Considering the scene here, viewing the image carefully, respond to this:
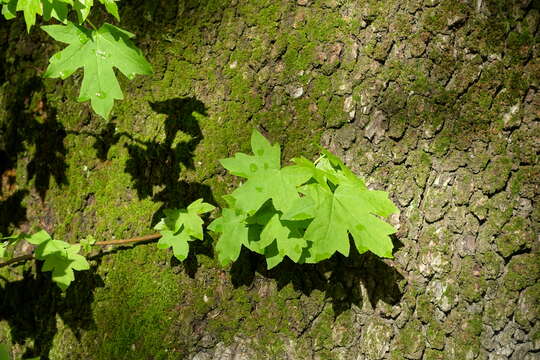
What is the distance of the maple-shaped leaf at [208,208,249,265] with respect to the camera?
1772mm

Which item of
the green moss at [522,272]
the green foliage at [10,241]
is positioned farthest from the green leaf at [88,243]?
the green moss at [522,272]

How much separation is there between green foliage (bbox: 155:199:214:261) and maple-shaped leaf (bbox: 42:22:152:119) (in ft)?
1.72

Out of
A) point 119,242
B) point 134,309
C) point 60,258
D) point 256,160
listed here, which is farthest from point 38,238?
point 256,160

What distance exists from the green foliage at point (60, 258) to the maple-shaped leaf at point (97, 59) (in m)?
0.74

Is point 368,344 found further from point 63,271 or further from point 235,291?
point 63,271

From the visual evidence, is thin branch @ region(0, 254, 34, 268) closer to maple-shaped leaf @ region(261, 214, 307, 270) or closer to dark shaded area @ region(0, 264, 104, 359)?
dark shaded area @ region(0, 264, 104, 359)

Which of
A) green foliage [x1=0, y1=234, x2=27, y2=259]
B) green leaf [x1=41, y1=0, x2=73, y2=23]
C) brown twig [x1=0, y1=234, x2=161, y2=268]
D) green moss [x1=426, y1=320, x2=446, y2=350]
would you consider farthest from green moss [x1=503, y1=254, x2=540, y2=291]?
green foliage [x1=0, y1=234, x2=27, y2=259]

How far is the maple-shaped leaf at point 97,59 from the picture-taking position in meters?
1.67

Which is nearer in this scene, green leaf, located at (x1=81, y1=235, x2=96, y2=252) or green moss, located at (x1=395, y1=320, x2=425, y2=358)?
green moss, located at (x1=395, y1=320, x2=425, y2=358)

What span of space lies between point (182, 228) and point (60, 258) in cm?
60

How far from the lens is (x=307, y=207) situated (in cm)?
149

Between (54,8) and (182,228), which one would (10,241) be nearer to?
(182,228)

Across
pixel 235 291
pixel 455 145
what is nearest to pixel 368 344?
pixel 235 291

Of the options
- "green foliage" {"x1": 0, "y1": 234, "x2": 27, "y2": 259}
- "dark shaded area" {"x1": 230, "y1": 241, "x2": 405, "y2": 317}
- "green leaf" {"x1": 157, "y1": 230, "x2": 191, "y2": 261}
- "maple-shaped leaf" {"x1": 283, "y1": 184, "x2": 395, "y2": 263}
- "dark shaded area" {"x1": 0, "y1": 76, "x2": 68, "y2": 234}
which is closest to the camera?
"maple-shaped leaf" {"x1": 283, "y1": 184, "x2": 395, "y2": 263}
